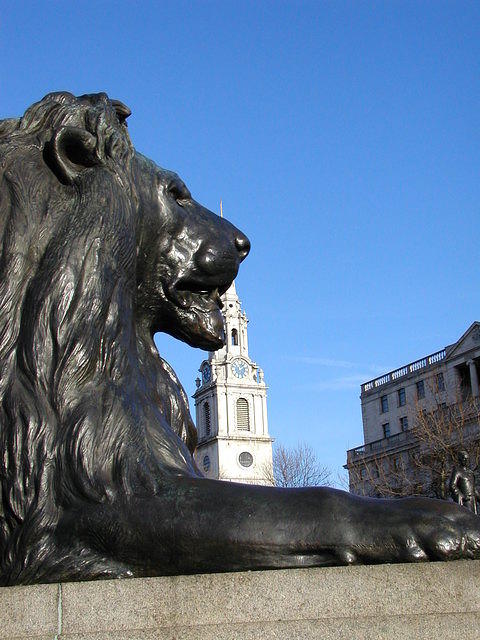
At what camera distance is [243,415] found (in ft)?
332

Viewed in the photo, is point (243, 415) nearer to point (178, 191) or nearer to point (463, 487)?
point (463, 487)

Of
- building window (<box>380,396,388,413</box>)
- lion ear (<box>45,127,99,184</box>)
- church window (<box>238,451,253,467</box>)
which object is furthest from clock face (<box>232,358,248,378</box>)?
lion ear (<box>45,127,99,184</box>)

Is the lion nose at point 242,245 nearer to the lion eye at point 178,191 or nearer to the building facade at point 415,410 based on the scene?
the lion eye at point 178,191

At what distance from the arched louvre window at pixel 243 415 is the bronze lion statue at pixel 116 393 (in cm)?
9610

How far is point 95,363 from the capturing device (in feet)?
10.7

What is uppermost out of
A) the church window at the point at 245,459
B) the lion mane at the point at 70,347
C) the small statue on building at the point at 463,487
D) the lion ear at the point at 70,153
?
the church window at the point at 245,459

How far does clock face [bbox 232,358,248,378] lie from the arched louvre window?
2.95m

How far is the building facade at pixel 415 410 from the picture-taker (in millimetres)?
38250

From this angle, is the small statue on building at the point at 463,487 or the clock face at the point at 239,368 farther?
the clock face at the point at 239,368

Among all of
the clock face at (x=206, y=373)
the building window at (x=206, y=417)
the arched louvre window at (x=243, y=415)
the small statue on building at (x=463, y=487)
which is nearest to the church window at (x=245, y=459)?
the arched louvre window at (x=243, y=415)

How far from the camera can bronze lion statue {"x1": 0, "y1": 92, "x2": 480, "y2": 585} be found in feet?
9.12

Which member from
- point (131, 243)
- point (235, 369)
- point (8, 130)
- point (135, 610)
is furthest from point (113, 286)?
point (235, 369)

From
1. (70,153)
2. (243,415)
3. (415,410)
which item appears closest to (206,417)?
(243,415)

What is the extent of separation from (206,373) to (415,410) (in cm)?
5947
